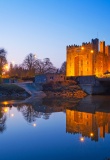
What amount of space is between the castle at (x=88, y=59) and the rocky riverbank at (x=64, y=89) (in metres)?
14.5

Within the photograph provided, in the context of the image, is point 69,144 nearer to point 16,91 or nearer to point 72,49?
point 16,91

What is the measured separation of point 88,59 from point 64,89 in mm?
19925

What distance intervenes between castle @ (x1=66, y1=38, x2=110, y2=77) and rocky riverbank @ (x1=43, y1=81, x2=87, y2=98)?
47.5ft

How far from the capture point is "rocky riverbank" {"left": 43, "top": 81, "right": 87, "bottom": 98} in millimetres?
58656

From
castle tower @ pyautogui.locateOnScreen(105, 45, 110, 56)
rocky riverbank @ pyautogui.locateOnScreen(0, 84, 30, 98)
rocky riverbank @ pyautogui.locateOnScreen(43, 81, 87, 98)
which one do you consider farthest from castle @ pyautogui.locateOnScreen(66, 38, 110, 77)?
rocky riverbank @ pyautogui.locateOnScreen(0, 84, 30, 98)

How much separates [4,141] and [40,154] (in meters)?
3.28

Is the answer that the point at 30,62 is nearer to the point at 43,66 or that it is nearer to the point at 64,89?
the point at 43,66

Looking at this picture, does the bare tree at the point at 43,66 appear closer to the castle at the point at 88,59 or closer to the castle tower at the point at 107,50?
the castle at the point at 88,59

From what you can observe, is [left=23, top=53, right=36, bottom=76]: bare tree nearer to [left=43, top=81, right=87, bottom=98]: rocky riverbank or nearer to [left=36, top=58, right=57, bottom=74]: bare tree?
[left=36, top=58, right=57, bottom=74]: bare tree

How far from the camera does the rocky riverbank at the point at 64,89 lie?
58.7 meters

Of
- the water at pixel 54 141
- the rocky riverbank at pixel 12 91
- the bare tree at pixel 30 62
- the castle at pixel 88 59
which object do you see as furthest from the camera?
the bare tree at pixel 30 62

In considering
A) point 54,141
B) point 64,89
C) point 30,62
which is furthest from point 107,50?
point 54,141

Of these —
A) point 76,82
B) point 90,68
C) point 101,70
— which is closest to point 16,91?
point 76,82

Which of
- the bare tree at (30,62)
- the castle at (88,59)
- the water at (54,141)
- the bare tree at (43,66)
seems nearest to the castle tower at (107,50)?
the castle at (88,59)
